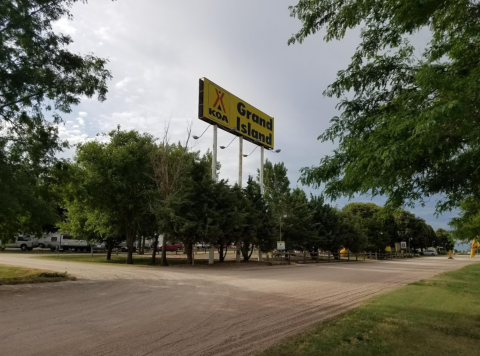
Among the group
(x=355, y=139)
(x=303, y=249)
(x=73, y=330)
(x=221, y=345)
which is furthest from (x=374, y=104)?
(x=303, y=249)

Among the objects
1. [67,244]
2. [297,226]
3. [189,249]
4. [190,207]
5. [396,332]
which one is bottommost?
[396,332]

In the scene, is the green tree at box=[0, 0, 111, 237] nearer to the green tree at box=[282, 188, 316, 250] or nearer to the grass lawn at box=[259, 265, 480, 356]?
the grass lawn at box=[259, 265, 480, 356]

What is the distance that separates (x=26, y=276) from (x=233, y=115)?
21.0 metres

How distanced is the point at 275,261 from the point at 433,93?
3068 cm

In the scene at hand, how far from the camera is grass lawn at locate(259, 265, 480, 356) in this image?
237 inches

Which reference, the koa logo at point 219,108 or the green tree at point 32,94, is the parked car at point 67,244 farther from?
the green tree at point 32,94

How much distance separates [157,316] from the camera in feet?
28.0

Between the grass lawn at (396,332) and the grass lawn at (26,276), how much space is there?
1265 centimetres

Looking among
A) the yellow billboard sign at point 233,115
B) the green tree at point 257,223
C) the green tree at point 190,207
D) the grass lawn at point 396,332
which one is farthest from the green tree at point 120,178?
the grass lawn at point 396,332

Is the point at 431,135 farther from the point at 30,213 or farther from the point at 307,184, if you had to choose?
the point at 30,213

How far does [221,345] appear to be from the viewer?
6.30m

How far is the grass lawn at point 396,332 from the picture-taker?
A: 19.8 ft

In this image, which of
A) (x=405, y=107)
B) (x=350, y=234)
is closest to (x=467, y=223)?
(x=405, y=107)

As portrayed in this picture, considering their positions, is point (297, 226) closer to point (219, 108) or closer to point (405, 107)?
point (219, 108)
